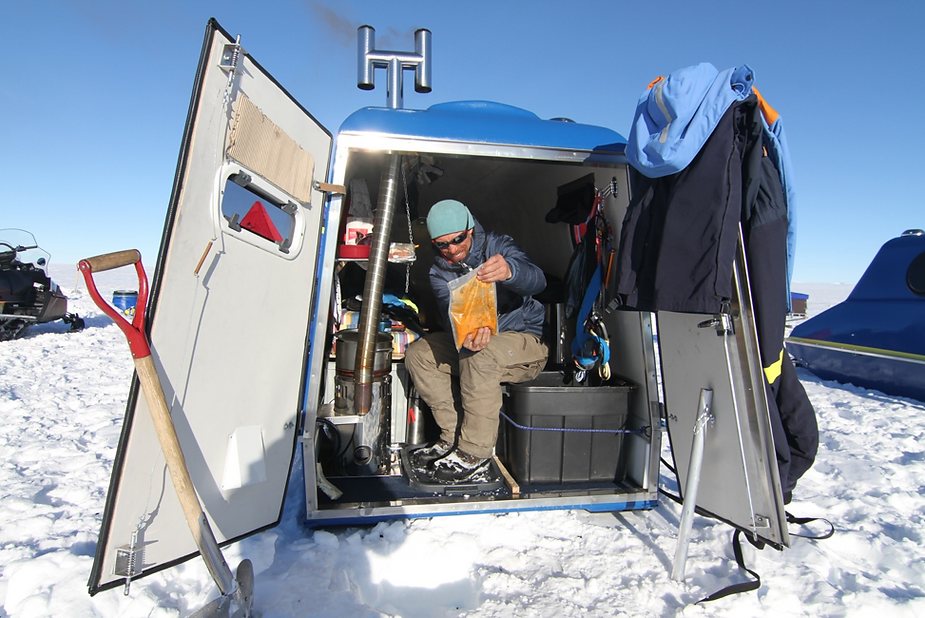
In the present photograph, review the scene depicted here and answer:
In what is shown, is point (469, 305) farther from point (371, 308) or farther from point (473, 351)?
point (371, 308)

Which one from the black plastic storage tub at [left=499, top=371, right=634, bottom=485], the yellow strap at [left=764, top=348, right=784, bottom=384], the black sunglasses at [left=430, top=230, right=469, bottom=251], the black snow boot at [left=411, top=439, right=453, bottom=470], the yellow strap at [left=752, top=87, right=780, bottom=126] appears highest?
the yellow strap at [left=752, top=87, right=780, bottom=126]

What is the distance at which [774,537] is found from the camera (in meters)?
1.97

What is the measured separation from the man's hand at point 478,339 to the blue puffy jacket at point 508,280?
0.24 metres

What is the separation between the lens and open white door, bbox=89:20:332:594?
1652 mm

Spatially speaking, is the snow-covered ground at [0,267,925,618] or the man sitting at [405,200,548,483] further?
the man sitting at [405,200,548,483]

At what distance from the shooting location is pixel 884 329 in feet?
17.9

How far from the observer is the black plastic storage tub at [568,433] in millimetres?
2816

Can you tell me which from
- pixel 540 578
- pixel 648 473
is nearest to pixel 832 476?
pixel 648 473

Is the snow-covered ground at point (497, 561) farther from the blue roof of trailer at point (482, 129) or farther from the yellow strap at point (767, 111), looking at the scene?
the blue roof of trailer at point (482, 129)

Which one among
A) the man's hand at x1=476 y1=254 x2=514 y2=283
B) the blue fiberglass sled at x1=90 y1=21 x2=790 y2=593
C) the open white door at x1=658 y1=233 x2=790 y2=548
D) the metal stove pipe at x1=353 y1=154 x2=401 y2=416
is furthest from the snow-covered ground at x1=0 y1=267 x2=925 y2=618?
the man's hand at x1=476 y1=254 x2=514 y2=283

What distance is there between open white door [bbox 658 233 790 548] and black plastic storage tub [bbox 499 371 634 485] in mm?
421

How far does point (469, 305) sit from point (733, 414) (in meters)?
1.38

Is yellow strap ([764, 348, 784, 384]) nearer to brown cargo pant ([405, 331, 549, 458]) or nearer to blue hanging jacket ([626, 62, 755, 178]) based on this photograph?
blue hanging jacket ([626, 62, 755, 178])

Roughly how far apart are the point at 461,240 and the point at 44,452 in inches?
126
